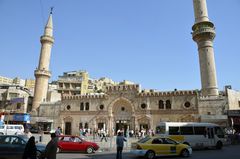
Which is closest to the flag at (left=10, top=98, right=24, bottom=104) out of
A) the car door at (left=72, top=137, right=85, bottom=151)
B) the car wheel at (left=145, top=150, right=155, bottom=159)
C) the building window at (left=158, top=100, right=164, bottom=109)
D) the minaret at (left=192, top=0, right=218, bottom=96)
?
the building window at (left=158, top=100, right=164, bottom=109)

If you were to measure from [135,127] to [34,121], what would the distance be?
18247mm

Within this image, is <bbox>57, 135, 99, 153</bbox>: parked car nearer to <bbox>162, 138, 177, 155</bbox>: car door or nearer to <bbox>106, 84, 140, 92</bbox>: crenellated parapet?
<bbox>162, 138, 177, 155</bbox>: car door

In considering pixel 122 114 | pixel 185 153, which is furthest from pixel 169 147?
pixel 122 114

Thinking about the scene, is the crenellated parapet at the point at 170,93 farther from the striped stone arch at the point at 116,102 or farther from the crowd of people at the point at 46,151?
the crowd of people at the point at 46,151

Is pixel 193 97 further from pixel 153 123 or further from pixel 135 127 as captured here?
pixel 135 127

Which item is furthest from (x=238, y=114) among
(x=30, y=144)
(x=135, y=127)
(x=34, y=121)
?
(x=34, y=121)

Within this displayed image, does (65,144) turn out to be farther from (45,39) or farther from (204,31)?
(45,39)

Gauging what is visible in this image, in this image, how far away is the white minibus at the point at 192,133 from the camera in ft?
54.6

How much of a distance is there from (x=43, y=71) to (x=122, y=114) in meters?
16.8

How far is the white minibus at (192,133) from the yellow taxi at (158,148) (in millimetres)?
4053

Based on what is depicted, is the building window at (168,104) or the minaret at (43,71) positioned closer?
the building window at (168,104)

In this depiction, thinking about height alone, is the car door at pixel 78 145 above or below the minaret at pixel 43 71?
below

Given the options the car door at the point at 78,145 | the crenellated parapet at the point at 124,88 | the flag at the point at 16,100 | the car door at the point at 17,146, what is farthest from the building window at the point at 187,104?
the flag at the point at 16,100

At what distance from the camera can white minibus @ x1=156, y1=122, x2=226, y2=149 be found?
16641 mm
